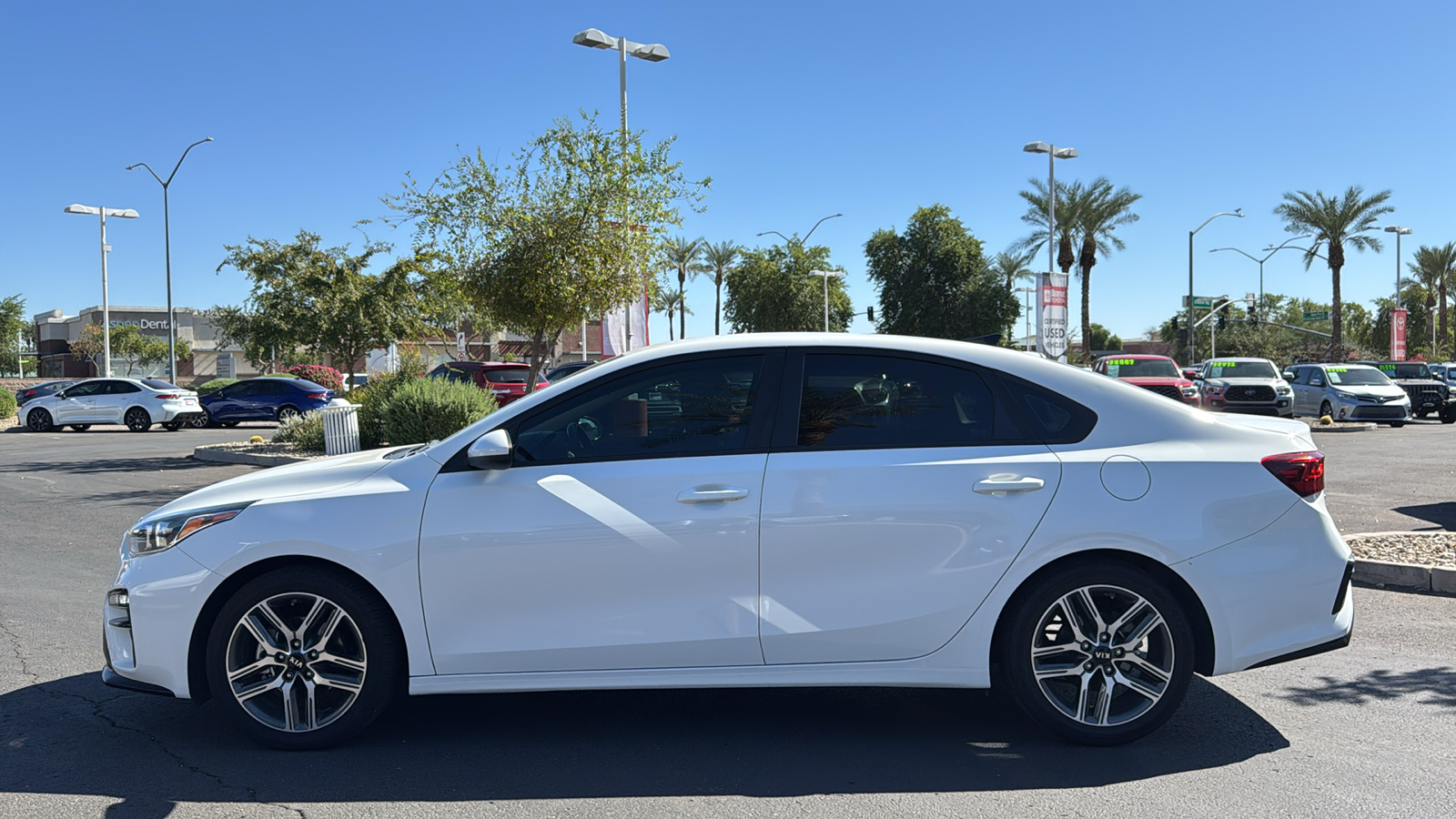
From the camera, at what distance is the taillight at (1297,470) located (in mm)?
4281

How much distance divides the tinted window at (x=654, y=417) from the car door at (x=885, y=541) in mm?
265

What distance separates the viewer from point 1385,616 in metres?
6.48

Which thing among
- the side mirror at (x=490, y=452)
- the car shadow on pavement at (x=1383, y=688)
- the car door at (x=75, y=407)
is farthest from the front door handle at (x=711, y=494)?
the car door at (x=75, y=407)

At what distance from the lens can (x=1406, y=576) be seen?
736 centimetres

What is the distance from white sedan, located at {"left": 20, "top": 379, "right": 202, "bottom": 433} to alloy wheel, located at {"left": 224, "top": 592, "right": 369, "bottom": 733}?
2812 cm

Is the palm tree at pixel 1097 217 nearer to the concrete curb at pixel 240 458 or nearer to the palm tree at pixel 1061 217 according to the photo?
the palm tree at pixel 1061 217

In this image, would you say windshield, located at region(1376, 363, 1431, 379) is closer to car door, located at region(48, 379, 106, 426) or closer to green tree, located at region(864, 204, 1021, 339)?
green tree, located at region(864, 204, 1021, 339)

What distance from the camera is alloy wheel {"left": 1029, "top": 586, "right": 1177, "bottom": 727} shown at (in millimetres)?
4195

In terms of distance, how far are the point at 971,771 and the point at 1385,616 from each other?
3851 millimetres

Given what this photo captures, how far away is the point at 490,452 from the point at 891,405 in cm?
154

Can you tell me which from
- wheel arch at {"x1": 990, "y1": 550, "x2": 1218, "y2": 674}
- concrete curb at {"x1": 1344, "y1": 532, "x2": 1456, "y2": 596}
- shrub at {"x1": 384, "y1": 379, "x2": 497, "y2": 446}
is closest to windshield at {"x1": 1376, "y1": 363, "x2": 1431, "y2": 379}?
shrub at {"x1": 384, "y1": 379, "x2": 497, "y2": 446}

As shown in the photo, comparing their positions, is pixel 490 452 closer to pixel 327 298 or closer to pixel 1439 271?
pixel 327 298

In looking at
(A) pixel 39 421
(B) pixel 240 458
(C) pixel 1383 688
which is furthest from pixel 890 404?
(A) pixel 39 421

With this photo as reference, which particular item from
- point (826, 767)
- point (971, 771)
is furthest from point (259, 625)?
point (971, 771)
